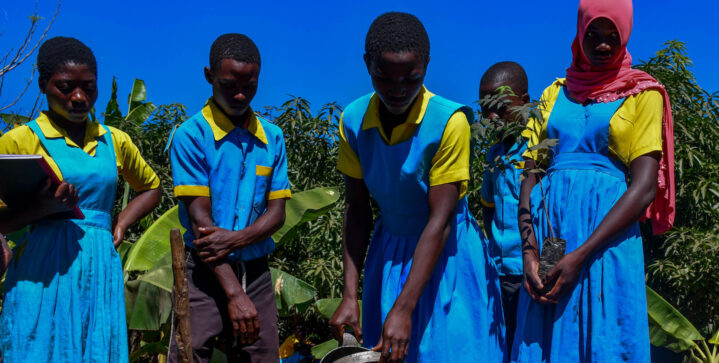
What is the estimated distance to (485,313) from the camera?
317cm

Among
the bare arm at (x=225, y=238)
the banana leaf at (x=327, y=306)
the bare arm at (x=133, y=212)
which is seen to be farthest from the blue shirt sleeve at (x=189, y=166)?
the banana leaf at (x=327, y=306)

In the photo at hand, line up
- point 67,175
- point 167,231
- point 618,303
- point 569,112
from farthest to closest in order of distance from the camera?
point 167,231, point 67,175, point 569,112, point 618,303

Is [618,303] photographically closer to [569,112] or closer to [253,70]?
[569,112]

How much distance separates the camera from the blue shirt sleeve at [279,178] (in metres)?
3.89

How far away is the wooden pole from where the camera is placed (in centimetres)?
341

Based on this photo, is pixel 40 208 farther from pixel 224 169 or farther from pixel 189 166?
pixel 224 169

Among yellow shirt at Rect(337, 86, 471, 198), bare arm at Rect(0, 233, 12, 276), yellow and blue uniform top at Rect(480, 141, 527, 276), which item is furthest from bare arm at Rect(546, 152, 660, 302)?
bare arm at Rect(0, 233, 12, 276)

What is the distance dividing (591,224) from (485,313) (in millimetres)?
571

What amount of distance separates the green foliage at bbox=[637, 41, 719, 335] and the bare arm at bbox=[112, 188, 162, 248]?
4297 mm

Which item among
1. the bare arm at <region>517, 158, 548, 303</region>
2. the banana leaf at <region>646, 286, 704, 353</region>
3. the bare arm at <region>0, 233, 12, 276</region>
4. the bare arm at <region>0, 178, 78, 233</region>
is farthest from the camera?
the banana leaf at <region>646, 286, 704, 353</region>

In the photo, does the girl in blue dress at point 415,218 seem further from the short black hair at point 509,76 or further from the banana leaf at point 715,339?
the banana leaf at point 715,339

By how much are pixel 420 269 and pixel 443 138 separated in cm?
52

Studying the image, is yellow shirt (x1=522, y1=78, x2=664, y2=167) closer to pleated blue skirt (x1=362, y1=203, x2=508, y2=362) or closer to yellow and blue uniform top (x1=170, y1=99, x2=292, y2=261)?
pleated blue skirt (x1=362, y1=203, x2=508, y2=362)

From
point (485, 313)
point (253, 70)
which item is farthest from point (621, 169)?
point (253, 70)
